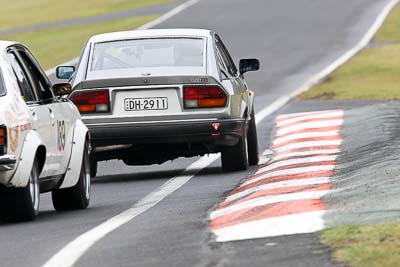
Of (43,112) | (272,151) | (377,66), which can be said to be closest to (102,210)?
(43,112)

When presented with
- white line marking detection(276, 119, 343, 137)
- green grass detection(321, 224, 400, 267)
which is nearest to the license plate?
white line marking detection(276, 119, 343, 137)

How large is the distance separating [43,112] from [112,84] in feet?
12.0

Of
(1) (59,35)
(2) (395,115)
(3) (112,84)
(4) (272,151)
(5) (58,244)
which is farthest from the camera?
(1) (59,35)

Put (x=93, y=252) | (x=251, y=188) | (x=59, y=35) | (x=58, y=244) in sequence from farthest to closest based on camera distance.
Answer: (x=59, y=35)
(x=251, y=188)
(x=58, y=244)
(x=93, y=252)

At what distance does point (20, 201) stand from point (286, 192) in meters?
2.01

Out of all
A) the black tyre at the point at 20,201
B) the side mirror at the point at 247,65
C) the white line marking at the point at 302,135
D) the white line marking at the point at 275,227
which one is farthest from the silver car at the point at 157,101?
the white line marking at the point at 275,227

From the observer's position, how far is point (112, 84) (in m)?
16.1

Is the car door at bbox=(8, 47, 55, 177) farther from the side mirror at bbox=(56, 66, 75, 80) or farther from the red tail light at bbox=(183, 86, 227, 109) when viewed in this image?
the side mirror at bbox=(56, 66, 75, 80)

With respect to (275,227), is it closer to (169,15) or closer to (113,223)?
(113,223)

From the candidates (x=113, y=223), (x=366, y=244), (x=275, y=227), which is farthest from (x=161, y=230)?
(x=366, y=244)

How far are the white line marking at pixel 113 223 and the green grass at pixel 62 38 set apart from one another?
21.7 meters

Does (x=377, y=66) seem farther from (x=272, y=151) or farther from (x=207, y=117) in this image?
(x=207, y=117)

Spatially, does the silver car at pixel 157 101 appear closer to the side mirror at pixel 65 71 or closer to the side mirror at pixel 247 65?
the side mirror at pixel 65 71

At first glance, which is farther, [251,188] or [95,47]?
[95,47]
